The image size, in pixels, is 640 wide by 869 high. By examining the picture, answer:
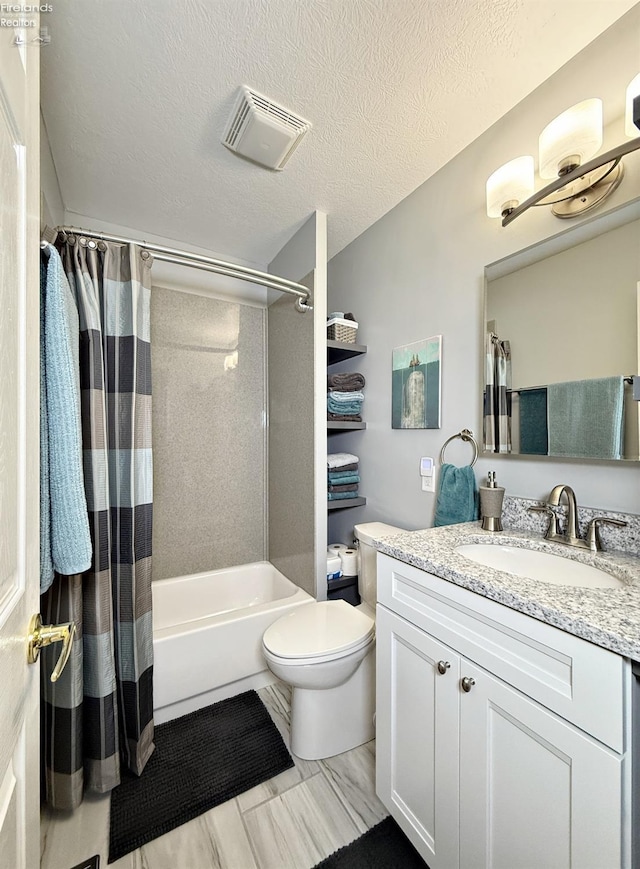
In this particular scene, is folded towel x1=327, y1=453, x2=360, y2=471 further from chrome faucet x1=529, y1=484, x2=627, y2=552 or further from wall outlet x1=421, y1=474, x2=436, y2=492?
chrome faucet x1=529, y1=484, x2=627, y2=552

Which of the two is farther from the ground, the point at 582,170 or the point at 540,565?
the point at 582,170

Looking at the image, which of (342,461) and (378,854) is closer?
(378,854)

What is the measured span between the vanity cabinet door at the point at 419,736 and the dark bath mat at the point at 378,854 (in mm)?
115

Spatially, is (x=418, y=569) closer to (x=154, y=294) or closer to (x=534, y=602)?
(x=534, y=602)

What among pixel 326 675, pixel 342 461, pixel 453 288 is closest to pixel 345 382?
pixel 342 461

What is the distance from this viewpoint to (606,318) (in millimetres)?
1095

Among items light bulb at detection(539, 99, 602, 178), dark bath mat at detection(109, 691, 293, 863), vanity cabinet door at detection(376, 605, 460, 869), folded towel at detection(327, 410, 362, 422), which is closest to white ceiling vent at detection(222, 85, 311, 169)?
light bulb at detection(539, 99, 602, 178)

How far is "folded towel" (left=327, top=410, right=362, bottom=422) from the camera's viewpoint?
2.10 meters

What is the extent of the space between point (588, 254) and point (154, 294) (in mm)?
2190

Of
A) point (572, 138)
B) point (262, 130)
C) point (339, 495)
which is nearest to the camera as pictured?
point (572, 138)

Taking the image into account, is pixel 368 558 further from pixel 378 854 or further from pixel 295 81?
pixel 295 81

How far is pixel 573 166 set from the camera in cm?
109

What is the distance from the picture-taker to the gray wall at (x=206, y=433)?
88.2 inches

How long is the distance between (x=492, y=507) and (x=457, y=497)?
191 mm
